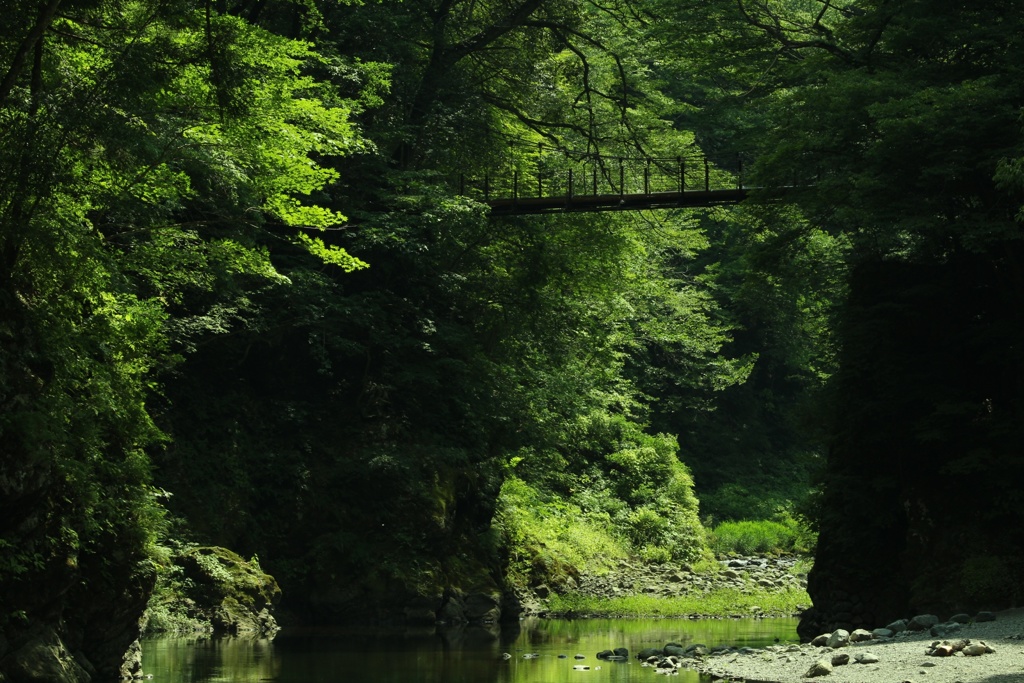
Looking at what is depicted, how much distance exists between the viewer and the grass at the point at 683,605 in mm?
18609

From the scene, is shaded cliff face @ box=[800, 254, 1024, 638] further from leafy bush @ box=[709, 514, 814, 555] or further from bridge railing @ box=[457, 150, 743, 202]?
leafy bush @ box=[709, 514, 814, 555]

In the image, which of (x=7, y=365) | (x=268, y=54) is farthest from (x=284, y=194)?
(x=7, y=365)

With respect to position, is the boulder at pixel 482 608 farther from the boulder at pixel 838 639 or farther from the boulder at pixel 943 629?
the boulder at pixel 943 629

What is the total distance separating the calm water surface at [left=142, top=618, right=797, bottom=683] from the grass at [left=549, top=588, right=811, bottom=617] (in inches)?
46.5

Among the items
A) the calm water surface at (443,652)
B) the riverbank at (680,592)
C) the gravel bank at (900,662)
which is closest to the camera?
Result: the gravel bank at (900,662)

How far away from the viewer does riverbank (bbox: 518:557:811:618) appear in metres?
18.8

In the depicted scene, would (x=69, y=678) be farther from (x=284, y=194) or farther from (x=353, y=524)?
(x=353, y=524)

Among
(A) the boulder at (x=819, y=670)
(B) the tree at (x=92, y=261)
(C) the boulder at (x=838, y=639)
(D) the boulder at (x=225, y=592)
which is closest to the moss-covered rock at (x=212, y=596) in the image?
(D) the boulder at (x=225, y=592)

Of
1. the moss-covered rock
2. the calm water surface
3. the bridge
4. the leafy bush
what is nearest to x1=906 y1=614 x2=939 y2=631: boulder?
the calm water surface

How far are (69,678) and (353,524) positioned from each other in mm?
7910

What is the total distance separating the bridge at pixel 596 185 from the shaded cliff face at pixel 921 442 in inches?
202

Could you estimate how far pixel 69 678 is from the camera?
931cm

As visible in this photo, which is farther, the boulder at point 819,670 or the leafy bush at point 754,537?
the leafy bush at point 754,537

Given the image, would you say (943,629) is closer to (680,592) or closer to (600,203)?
(600,203)
